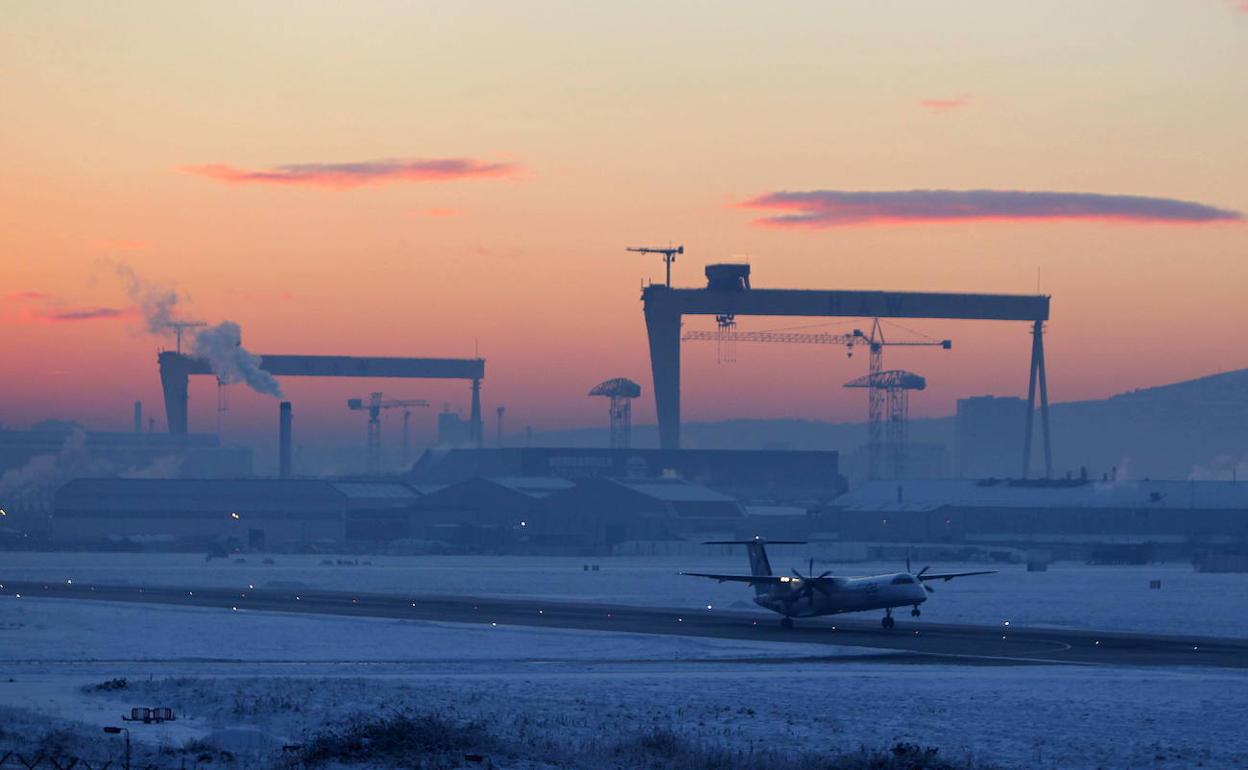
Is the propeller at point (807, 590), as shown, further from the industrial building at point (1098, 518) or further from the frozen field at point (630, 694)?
the industrial building at point (1098, 518)

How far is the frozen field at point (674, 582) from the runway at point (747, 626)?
6.59 metres

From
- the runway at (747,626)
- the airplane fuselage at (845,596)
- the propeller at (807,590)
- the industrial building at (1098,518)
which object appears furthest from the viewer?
the industrial building at (1098,518)

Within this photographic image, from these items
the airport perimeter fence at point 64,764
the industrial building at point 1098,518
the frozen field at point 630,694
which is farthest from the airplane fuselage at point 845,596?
the industrial building at point 1098,518

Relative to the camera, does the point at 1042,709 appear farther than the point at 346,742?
Yes

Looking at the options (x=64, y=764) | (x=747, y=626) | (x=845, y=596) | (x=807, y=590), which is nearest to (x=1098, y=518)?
(x=747, y=626)

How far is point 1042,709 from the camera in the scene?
4569cm

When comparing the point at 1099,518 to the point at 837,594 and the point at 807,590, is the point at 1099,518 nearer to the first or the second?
the point at 807,590

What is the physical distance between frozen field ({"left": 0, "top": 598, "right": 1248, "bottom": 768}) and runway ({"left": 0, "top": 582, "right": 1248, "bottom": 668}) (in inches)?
162

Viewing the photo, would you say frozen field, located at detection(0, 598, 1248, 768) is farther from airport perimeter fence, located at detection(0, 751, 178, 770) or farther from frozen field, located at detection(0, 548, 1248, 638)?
frozen field, located at detection(0, 548, 1248, 638)

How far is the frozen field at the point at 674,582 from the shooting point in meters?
88.6

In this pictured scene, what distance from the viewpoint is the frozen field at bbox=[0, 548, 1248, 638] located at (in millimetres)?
88562

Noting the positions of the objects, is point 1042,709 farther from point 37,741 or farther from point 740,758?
point 37,741

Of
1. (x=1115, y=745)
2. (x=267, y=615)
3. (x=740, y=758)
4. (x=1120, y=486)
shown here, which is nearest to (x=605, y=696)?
(x=740, y=758)

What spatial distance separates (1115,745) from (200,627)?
44964mm
